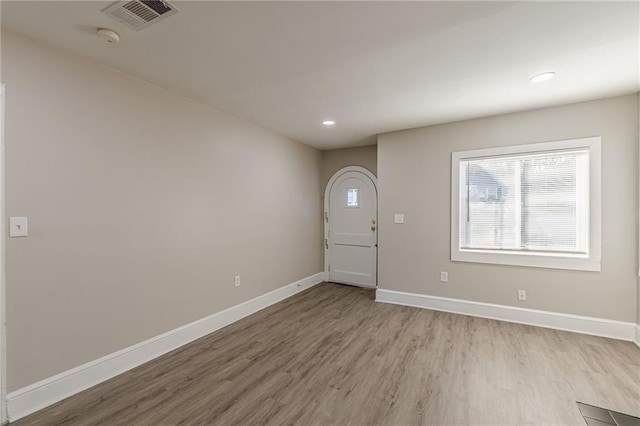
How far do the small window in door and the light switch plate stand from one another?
4.12 meters

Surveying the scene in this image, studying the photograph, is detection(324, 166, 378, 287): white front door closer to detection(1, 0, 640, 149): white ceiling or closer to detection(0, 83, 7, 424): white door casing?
detection(1, 0, 640, 149): white ceiling

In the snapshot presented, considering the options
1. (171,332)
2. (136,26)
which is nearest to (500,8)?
(136,26)

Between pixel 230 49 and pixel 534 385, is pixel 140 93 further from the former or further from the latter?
pixel 534 385

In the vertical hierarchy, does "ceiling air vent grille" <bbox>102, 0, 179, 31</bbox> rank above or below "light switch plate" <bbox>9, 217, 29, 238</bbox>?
above

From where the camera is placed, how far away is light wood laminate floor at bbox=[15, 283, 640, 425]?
185 centimetres

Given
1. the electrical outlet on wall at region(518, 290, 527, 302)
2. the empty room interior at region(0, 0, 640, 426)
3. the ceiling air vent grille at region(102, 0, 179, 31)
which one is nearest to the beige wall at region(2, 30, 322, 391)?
the empty room interior at region(0, 0, 640, 426)

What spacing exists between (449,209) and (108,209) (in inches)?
149

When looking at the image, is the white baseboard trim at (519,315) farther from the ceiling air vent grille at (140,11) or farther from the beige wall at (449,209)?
the ceiling air vent grille at (140,11)

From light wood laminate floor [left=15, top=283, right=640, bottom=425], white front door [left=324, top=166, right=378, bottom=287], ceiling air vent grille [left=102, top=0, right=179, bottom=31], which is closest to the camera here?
ceiling air vent grille [left=102, top=0, right=179, bottom=31]

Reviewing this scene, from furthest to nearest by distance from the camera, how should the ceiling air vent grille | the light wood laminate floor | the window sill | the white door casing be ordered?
the window sill < the light wood laminate floor < the white door casing < the ceiling air vent grille

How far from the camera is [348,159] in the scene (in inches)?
202

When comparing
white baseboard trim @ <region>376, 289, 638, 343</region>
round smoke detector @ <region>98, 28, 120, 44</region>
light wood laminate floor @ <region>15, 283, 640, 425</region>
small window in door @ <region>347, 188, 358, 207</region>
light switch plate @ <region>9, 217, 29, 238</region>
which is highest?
round smoke detector @ <region>98, 28, 120, 44</region>

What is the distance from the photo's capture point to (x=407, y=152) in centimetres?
401

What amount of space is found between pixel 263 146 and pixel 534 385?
382 cm
